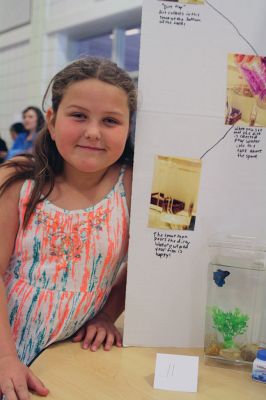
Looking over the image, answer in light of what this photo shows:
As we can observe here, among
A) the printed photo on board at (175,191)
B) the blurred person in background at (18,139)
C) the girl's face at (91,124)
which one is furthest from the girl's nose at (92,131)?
the blurred person in background at (18,139)

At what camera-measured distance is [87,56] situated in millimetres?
980

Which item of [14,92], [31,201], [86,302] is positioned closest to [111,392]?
[86,302]

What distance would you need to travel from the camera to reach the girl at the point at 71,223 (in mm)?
903

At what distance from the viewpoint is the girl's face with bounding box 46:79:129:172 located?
0.89m

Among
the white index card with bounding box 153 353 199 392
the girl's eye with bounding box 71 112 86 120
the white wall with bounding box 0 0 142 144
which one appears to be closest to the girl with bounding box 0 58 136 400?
the girl's eye with bounding box 71 112 86 120

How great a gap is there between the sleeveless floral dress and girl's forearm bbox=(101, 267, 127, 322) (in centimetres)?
7

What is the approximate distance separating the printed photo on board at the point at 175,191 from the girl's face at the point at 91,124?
0.34 ft

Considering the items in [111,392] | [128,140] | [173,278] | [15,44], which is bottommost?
[111,392]

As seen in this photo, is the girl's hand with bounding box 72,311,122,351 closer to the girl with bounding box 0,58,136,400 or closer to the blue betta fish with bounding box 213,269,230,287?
the girl with bounding box 0,58,136,400

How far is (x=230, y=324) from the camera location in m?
0.83

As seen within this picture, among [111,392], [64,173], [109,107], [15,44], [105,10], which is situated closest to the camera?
[111,392]

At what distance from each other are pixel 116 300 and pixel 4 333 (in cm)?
28

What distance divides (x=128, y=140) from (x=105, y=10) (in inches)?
121

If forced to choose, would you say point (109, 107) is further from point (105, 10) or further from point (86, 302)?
point (105, 10)
